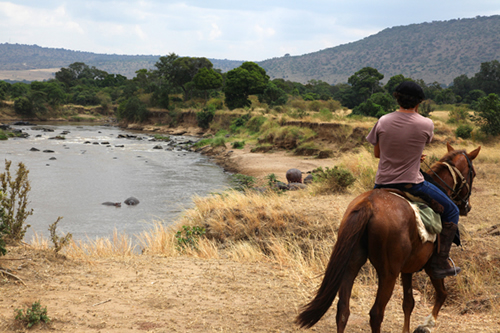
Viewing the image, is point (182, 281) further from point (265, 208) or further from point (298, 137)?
point (298, 137)

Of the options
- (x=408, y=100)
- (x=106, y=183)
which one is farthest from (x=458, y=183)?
(x=106, y=183)

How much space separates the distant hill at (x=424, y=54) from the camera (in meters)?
136

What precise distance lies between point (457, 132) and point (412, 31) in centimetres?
19413

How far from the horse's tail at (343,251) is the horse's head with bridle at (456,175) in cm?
151

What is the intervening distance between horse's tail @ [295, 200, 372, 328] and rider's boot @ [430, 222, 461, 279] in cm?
108

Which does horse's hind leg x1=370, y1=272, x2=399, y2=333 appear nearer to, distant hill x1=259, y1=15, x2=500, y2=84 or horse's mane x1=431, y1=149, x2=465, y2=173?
horse's mane x1=431, y1=149, x2=465, y2=173

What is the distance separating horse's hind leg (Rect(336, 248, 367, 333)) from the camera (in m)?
3.15

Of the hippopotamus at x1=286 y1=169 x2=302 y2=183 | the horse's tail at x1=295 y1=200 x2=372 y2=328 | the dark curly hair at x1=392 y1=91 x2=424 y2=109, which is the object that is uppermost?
the dark curly hair at x1=392 y1=91 x2=424 y2=109

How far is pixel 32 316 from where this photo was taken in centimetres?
360

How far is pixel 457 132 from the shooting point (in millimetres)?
21922

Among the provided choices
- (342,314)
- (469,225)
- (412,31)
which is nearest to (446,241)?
(342,314)

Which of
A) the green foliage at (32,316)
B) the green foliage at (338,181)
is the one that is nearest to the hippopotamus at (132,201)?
the green foliage at (338,181)

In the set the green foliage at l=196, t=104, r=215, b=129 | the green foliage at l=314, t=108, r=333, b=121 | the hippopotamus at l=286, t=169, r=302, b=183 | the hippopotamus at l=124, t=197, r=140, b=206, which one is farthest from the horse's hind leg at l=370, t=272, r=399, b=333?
the green foliage at l=196, t=104, r=215, b=129

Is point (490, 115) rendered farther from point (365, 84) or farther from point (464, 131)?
point (365, 84)
